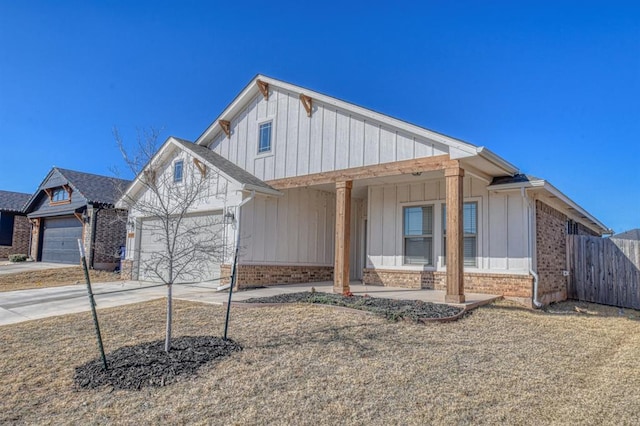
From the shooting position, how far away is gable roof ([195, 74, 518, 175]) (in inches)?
344

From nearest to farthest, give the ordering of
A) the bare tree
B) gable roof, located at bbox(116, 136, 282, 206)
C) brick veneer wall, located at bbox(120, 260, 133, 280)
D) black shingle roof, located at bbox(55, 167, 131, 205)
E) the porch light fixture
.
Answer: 1. the bare tree
2. gable roof, located at bbox(116, 136, 282, 206)
3. the porch light fixture
4. brick veneer wall, located at bbox(120, 260, 133, 280)
5. black shingle roof, located at bbox(55, 167, 131, 205)

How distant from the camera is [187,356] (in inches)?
209

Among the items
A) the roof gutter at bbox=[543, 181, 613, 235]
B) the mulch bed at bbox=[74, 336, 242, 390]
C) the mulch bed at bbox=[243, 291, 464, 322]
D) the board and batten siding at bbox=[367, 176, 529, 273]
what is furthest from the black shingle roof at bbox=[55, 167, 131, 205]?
the roof gutter at bbox=[543, 181, 613, 235]

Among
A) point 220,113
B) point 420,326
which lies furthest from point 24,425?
point 220,113

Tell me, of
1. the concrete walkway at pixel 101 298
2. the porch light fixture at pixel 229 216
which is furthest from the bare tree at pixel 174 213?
the concrete walkway at pixel 101 298

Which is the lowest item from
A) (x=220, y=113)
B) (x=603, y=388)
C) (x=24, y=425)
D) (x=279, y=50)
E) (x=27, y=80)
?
(x=24, y=425)

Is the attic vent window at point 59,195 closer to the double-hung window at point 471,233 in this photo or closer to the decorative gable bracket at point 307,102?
the decorative gable bracket at point 307,102

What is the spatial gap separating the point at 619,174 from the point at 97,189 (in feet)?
148

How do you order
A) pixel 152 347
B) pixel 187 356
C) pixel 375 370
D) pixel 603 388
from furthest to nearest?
1. pixel 152 347
2. pixel 187 356
3. pixel 375 370
4. pixel 603 388

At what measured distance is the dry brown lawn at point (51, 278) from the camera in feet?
49.6

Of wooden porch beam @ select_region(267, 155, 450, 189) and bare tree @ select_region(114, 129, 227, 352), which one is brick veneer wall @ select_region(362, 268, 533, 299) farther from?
bare tree @ select_region(114, 129, 227, 352)

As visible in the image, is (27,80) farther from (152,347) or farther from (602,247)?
(602,247)

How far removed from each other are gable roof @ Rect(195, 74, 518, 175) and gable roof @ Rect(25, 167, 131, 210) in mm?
7405

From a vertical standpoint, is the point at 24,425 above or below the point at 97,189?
below
